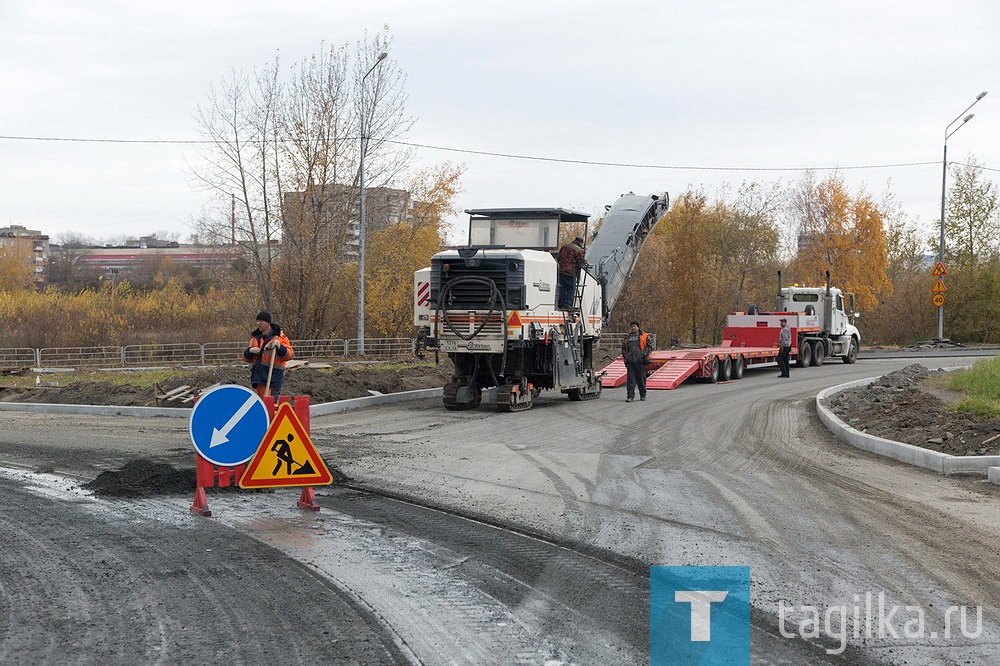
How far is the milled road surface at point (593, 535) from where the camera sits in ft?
18.2

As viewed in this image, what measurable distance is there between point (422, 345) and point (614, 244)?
707cm

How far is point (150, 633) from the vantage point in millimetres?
5504

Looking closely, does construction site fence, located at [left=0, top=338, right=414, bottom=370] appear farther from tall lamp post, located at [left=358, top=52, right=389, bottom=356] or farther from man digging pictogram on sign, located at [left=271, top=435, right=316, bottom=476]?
man digging pictogram on sign, located at [left=271, top=435, right=316, bottom=476]

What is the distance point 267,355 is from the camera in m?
11.2

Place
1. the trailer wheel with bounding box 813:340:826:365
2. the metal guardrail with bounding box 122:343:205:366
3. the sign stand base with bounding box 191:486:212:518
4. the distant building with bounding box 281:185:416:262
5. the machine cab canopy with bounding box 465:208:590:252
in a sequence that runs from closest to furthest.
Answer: the sign stand base with bounding box 191:486:212:518 < the machine cab canopy with bounding box 465:208:590:252 < the trailer wheel with bounding box 813:340:826:365 < the metal guardrail with bounding box 122:343:205:366 < the distant building with bounding box 281:185:416:262

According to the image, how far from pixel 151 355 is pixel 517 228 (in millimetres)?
20331

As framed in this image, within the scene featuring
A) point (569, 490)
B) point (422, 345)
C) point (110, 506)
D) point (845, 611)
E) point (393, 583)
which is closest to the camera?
point (845, 611)

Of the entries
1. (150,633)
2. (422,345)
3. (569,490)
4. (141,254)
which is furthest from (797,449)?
(141,254)

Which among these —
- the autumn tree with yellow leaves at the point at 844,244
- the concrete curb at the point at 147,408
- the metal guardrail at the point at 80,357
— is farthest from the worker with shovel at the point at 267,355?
the autumn tree with yellow leaves at the point at 844,244

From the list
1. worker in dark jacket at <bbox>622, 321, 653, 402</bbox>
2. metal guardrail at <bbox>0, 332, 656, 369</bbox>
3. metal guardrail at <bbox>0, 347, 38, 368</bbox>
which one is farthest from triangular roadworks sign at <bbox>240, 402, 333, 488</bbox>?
metal guardrail at <bbox>0, 347, 38, 368</bbox>

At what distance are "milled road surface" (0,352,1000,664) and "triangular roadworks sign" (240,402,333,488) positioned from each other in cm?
32

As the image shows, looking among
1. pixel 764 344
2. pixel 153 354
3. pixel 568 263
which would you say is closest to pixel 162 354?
pixel 153 354

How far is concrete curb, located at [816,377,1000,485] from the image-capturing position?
1130 centimetres

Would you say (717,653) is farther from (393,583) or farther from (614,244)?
(614,244)
